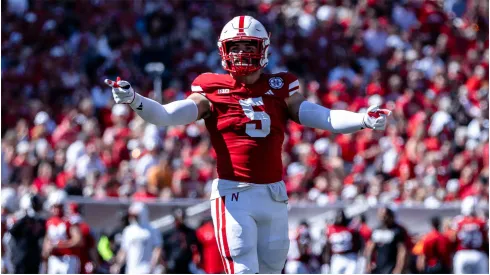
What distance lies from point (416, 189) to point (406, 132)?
71.8 inches

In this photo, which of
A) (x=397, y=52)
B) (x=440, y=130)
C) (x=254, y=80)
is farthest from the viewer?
(x=397, y=52)

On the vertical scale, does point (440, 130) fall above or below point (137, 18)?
below

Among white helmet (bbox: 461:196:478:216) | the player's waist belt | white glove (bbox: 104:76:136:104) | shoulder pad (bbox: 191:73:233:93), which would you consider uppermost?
shoulder pad (bbox: 191:73:233:93)

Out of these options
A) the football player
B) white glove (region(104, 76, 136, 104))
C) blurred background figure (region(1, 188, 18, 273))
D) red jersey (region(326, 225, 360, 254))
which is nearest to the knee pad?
the football player

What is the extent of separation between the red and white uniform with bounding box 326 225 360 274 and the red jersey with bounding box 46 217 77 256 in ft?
8.35

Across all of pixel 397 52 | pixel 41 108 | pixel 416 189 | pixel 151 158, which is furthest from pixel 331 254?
pixel 397 52

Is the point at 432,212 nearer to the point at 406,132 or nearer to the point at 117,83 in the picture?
the point at 406,132

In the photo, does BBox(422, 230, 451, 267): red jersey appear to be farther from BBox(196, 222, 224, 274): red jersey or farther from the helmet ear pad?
the helmet ear pad

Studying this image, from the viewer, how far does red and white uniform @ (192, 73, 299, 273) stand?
6.37m

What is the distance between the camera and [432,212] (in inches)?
492

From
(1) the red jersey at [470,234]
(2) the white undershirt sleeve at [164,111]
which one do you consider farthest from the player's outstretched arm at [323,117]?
(1) the red jersey at [470,234]

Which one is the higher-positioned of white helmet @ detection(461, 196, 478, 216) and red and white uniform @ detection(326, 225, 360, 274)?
white helmet @ detection(461, 196, 478, 216)

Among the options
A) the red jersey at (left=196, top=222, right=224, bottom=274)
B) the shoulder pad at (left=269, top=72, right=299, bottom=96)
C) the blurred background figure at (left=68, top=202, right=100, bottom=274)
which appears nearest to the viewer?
the shoulder pad at (left=269, top=72, right=299, bottom=96)

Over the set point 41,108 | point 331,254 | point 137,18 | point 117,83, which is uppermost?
point 137,18
